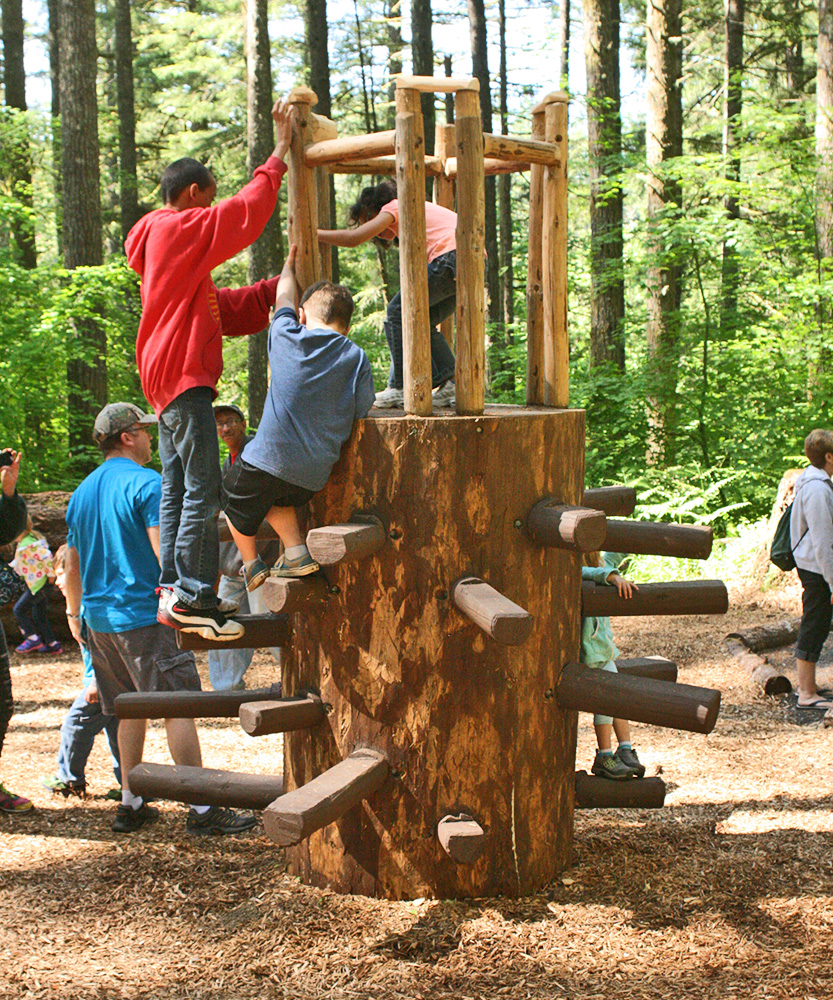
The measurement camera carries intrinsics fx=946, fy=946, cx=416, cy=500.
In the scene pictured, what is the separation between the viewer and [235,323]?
4.24 meters

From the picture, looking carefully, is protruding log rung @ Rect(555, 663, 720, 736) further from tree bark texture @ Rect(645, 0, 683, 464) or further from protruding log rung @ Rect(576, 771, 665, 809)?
tree bark texture @ Rect(645, 0, 683, 464)

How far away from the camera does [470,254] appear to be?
3451 mm

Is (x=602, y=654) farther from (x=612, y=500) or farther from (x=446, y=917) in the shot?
(x=446, y=917)

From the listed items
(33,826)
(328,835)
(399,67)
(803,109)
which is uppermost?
(399,67)

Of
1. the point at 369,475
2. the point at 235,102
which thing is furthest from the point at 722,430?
the point at 235,102

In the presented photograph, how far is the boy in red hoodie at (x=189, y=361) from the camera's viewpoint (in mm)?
3674

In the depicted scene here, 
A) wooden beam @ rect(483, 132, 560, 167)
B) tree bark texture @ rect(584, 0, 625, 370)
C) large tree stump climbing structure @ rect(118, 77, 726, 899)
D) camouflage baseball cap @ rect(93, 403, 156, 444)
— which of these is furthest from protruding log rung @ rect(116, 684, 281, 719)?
tree bark texture @ rect(584, 0, 625, 370)

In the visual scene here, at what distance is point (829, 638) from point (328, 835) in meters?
5.91

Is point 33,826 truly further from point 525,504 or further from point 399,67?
point 399,67

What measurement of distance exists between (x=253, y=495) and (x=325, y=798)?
3.73 ft

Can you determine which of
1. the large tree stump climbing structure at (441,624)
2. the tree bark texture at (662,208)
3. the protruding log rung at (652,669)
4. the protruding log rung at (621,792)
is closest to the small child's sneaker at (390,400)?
the large tree stump climbing structure at (441,624)

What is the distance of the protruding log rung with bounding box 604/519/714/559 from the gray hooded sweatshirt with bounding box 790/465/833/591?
2.80m

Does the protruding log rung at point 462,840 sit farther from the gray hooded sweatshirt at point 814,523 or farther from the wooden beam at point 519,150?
the gray hooded sweatshirt at point 814,523

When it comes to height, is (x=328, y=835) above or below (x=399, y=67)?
below
